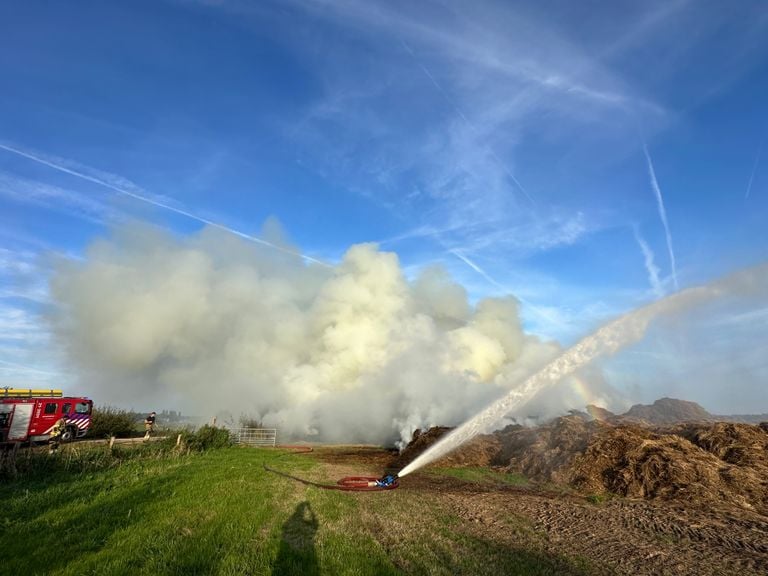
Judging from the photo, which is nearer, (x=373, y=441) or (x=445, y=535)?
(x=445, y=535)

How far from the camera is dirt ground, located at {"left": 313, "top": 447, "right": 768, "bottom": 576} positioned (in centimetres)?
1029

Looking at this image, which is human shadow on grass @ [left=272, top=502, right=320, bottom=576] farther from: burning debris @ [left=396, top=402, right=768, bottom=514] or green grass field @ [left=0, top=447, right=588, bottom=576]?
burning debris @ [left=396, top=402, right=768, bottom=514]

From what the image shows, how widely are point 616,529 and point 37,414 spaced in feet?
148

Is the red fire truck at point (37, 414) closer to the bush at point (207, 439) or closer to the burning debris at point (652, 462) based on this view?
the bush at point (207, 439)

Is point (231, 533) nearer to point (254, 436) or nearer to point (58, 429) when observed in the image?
point (58, 429)

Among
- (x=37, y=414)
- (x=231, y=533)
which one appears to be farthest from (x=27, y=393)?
(x=231, y=533)

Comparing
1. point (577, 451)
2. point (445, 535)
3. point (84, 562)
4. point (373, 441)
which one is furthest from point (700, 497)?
point (373, 441)

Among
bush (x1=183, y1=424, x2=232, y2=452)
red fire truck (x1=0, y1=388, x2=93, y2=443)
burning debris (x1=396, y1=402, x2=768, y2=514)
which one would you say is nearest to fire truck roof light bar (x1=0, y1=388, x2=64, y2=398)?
red fire truck (x1=0, y1=388, x2=93, y2=443)

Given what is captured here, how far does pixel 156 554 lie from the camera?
9031 millimetres

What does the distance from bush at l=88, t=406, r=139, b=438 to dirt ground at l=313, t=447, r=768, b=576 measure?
41779 mm

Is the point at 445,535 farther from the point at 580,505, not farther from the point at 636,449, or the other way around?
the point at 636,449

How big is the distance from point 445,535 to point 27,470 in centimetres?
1884

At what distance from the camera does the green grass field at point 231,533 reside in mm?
8719

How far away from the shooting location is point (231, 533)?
10.6 m
